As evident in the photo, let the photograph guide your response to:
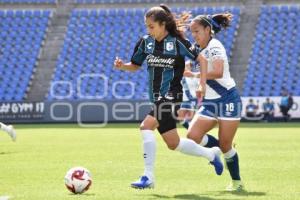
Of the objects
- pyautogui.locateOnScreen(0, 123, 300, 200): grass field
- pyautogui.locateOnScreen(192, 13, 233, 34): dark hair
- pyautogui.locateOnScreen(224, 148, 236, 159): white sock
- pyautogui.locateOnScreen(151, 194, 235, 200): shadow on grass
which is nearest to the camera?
pyautogui.locateOnScreen(151, 194, 235, 200): shadow on grass

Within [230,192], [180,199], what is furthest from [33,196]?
[230,192]

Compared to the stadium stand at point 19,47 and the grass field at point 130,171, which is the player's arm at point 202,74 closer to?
the grass field at point 130,171

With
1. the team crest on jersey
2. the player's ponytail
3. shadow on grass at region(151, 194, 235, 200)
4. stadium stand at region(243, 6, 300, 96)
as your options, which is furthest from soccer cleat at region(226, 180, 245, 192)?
stadium stand at region(243, 6, 300, 96)

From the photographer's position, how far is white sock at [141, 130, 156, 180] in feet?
30.4

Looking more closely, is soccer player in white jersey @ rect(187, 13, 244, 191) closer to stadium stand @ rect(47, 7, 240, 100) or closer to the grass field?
the grass field

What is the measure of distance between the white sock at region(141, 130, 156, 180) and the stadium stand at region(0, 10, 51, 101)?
2698cm

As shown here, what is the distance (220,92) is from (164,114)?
31.5 inches

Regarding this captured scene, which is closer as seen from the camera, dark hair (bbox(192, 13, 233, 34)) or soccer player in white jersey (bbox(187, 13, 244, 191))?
soccer player in white jersey (bbox(187, 13, 244, 191))


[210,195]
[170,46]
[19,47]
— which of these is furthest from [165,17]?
[19,47]

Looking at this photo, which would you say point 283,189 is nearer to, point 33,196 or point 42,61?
point 33,196

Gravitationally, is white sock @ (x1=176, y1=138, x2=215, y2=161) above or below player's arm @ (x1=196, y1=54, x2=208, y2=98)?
below

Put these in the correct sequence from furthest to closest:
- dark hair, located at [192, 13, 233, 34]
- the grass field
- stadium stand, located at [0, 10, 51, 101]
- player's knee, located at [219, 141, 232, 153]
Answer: stadium stand, located at [0, 10, 51, 101]
dark hair, located at [192, 13, 233, 34]
player's knee, located at [219, 141, 232, 153]
the grass field

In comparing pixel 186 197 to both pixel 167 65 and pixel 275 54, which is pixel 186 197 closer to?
pixel 167 65

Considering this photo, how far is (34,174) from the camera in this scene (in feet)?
37.3
